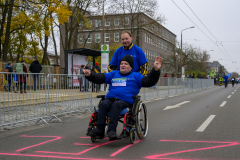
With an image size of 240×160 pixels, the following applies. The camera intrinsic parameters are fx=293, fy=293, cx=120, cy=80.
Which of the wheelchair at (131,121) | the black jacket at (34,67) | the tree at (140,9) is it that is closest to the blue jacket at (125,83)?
the wheelchair at (131,121)

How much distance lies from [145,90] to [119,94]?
10.3 metres

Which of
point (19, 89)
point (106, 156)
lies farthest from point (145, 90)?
point (106, 156)

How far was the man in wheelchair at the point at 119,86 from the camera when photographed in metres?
4.59

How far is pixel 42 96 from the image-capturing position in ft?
24.3

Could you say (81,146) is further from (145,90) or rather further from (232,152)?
(145,90)

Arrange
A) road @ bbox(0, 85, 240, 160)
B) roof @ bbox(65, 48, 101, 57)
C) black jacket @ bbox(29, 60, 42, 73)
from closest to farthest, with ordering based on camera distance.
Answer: road @ bbox(0, 85, 240, 160)
black jacket @ bbox(29, 60, 42, 73)
roof @ bbox(65, 48, 101, 57)

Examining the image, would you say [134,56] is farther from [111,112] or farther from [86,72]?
[111,112]

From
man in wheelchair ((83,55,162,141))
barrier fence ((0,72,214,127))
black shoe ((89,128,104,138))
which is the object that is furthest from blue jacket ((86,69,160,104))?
barrier fence ((0,72,214,127))

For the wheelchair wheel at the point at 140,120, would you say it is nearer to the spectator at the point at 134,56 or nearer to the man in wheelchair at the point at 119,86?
the man in wheelchair at the point at 119,86

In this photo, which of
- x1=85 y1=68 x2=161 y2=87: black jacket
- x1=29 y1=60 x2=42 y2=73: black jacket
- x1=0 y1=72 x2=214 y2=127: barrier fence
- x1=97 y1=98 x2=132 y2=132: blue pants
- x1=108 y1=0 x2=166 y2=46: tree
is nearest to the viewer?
x1=97 y1=98 x2=132 y2=132: blue pants

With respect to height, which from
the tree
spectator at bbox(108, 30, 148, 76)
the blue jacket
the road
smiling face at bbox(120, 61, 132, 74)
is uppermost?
the tree

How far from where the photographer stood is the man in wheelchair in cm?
459

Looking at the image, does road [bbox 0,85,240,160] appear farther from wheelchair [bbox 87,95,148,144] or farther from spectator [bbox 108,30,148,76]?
spectator [bbox 108,30,148,76]

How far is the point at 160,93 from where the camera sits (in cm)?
1748
